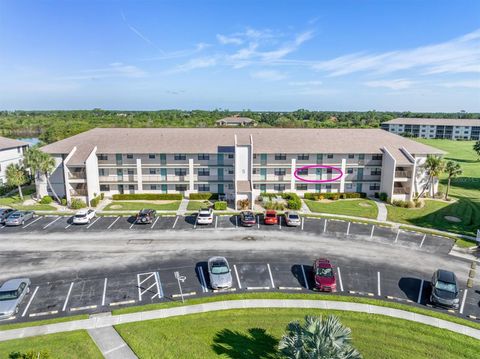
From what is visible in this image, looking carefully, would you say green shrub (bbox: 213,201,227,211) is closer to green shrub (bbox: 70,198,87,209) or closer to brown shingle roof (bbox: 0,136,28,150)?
green shrub (bbox: 70,198,87,209)

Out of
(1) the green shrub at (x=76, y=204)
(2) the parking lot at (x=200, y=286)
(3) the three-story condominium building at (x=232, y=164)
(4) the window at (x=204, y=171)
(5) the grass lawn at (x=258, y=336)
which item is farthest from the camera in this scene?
(4) the window at (x=204, y=171)

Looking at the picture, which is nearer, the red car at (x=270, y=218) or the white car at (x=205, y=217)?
the white car at (x=205, y=217)

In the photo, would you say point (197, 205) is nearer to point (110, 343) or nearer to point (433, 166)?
point (110, 343)

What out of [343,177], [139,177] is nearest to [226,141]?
[139,177]

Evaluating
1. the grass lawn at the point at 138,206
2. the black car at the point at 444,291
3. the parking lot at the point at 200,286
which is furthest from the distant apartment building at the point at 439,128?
the black car at the point at 444,291

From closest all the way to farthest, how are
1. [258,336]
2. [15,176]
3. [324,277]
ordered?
[258,336], [324,277], [15,176]

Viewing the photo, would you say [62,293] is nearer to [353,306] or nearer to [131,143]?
[353,306]

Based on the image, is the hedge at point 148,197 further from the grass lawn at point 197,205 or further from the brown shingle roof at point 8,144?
the brown shingle roof at point 8,144
